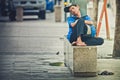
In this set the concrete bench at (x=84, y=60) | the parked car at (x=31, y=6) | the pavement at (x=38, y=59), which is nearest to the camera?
the concrete bench at (x=84, y=60)

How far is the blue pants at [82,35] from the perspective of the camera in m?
11.3

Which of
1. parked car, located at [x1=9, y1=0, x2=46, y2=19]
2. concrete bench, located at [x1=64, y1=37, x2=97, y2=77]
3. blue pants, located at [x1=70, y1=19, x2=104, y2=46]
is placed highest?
blue pants, located at [x1=70, y1=19, x2=104, y2=46]

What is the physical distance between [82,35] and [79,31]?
24cm

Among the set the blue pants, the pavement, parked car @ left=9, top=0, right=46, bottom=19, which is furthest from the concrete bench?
parked car @ left=9, top=0, right=46, bottom=19

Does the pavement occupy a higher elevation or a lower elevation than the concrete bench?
lower

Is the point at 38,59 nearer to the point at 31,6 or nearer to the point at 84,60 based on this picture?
the point at 84,60

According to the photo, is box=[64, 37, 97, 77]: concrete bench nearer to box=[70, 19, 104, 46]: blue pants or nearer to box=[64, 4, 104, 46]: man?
box=[64, 4, 104, 46]: man

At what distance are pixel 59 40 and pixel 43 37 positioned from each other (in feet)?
4.79

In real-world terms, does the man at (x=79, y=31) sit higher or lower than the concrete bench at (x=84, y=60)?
higher

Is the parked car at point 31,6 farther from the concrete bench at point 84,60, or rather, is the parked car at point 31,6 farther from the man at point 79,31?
the concrete bench at point 84,60

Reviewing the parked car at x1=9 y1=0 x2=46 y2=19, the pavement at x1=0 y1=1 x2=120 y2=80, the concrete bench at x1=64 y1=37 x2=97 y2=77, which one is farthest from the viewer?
the parked car at x1=9 y1=0 x2=46 y2=19

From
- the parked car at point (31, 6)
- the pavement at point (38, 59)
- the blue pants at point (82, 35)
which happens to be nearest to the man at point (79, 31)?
the blue pants at point (82, 35)

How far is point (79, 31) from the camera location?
11.3m

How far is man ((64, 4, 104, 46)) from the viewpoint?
11.4m
